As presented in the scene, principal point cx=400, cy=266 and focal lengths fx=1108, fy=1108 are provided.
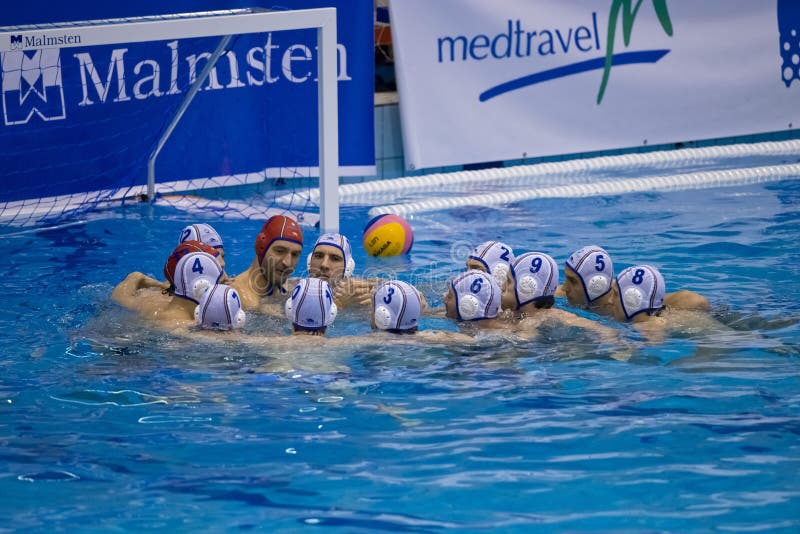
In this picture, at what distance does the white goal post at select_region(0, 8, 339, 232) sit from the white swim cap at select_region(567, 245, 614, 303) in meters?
2.07

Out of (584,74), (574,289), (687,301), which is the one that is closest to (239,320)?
(574,289)

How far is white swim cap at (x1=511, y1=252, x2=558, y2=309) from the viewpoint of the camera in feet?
22.6

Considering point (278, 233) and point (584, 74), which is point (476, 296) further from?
Result: point (584, 74)

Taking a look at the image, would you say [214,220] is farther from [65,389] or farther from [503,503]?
[503,503]

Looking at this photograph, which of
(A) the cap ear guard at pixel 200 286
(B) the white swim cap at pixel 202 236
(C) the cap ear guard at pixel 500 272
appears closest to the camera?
(A) the cap ear guard at pixel 200 286

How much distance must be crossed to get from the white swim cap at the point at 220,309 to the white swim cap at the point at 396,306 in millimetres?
795

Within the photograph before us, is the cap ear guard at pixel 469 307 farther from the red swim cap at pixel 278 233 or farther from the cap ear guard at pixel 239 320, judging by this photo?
the cap ear guard at pixel 239 320

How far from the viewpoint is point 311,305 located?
623 cm

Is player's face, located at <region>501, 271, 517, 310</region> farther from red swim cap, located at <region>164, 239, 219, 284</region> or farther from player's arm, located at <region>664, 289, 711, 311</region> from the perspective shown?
red swim cap, located at <region>164, 239, 219, 284</region>

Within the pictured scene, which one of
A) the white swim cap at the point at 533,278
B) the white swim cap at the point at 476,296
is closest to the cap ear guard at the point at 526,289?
the white swim cap at the point at 533,278

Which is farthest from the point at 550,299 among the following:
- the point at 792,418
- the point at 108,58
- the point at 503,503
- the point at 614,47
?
the point at 614,47

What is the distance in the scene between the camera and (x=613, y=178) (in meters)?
11.5

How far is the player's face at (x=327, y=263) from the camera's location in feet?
23.4

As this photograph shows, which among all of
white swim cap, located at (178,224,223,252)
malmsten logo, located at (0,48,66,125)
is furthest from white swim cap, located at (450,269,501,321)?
malmsten logo, located at (0,48,66,125)
